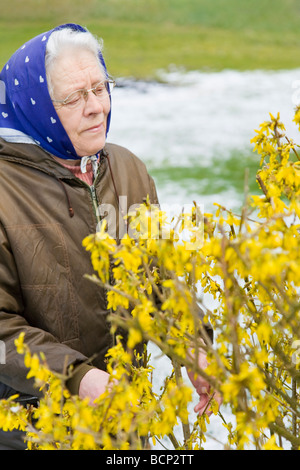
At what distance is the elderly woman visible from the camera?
225cm

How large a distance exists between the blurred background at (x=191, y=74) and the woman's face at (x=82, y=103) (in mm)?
349

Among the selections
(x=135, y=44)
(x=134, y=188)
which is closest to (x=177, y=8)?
(x=135, y=44)

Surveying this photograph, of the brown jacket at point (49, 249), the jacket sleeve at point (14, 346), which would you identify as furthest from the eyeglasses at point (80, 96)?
the jacket sleeve at point (14, 346)

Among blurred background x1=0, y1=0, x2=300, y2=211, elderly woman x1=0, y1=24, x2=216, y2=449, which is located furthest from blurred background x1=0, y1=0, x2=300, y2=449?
elderly woman x1=0, y1=24, x2=216, y2=449

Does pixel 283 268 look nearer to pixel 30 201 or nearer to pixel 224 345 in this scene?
pixel 224 345

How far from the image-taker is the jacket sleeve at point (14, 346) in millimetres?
1996

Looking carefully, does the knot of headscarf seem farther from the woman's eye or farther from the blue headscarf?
the woman's eye

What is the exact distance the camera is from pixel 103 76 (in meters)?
2.38

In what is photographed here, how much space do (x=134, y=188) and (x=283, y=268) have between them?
56.0 inches

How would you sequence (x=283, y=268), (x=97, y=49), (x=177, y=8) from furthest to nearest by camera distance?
(x=177, y=8) < (x=97, y=49) < (x=283, y=268)

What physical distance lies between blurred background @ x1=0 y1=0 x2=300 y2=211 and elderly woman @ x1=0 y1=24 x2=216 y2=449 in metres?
0.39

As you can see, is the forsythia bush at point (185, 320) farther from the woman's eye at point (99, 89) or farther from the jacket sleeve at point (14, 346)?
the woman's eye at point (99, 89)

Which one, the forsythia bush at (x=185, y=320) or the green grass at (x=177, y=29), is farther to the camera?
the green grass at (x=177, y=29)
